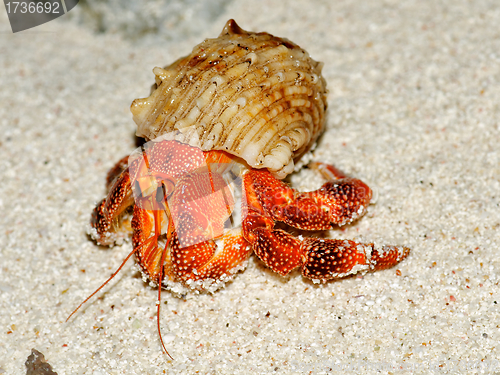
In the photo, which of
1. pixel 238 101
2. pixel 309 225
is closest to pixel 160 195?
pixel 238 101

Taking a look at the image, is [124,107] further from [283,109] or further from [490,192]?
[490,192]

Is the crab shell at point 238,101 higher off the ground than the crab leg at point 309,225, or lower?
higher

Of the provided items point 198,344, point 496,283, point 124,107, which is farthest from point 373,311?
point 124,107

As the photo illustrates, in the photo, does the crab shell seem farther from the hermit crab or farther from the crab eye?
the crab eye

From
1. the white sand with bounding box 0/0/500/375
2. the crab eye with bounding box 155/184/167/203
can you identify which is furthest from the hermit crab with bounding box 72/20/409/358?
the white sand with bounding box 0/0/500/375

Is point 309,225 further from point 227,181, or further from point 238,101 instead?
point 238,101

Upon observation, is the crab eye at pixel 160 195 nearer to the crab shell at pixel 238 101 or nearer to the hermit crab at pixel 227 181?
the hermit crab at pixel 227 181

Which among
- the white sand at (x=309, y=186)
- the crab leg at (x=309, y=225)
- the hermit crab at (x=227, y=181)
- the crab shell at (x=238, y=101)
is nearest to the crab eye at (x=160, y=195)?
the hermit crab at (x=227, y=181)
